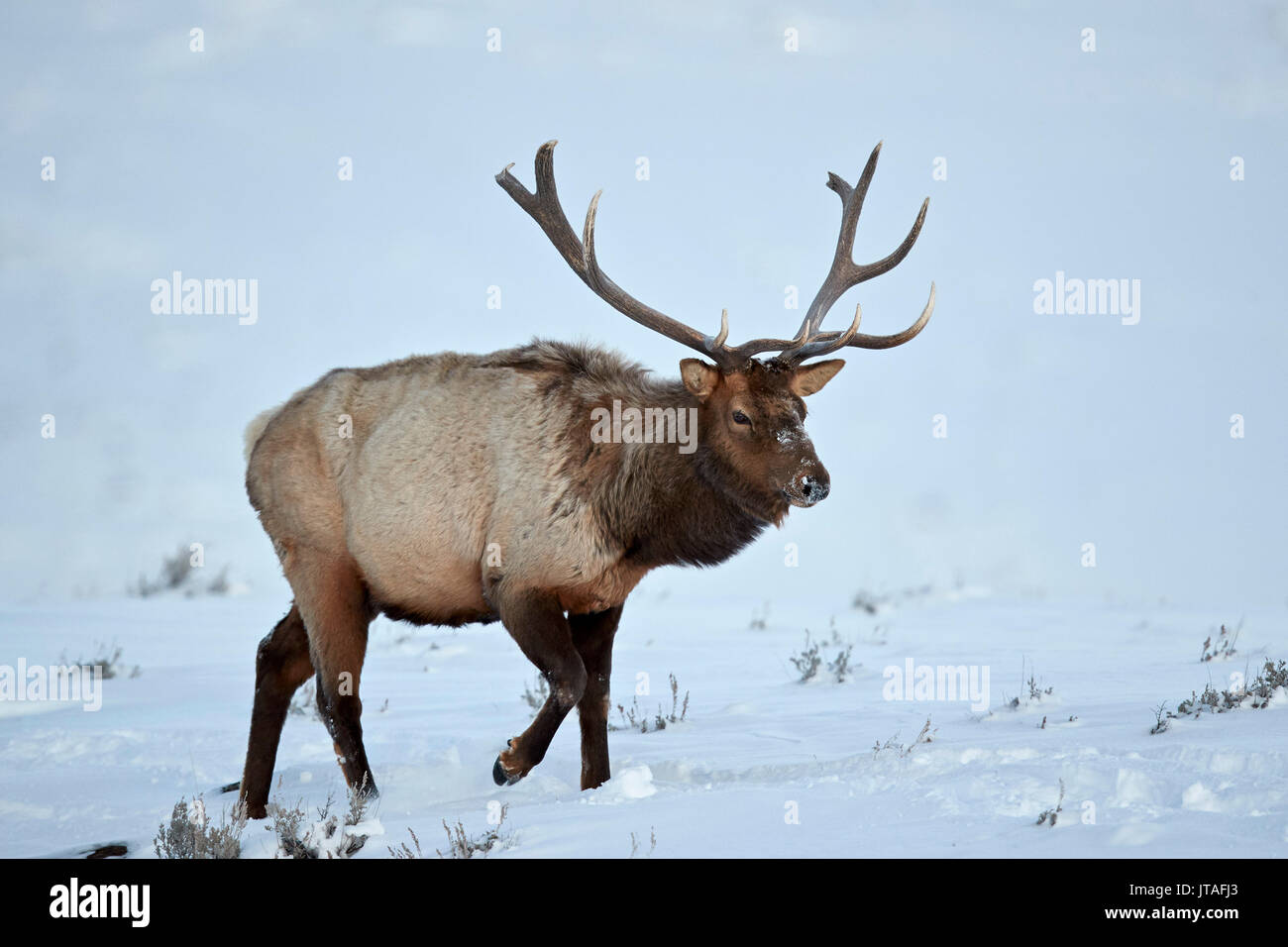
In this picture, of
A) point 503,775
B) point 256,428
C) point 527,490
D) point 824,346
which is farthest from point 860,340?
point 256,428

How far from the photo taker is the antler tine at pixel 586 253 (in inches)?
276


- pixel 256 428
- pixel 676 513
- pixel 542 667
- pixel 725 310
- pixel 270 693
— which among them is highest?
pixel 725 310

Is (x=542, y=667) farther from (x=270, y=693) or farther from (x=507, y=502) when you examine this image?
(x=270, y=693)

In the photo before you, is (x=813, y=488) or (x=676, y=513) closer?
(x=813, y=488)

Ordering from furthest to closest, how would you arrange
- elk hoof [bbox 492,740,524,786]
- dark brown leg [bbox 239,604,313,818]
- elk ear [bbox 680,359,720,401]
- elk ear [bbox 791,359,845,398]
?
dark brown leg [bbox 239,604,313,818] → elk ear [bbox 791,359,845,398] → elk ear [bbox 680,359,720,401] → elk hoof [bbox 492,740,524,786]

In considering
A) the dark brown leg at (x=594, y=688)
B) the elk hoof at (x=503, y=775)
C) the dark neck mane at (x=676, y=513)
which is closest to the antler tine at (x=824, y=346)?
the dark neck mane at (x=676, y=513)

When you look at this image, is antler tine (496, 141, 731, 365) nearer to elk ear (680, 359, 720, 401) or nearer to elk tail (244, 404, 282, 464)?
elk ear (680, 359, 720, 401)

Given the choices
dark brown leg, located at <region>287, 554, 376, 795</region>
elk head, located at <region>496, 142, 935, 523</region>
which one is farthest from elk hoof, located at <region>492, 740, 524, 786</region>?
elk head, located at <region>496, 142, 935, 523</region>

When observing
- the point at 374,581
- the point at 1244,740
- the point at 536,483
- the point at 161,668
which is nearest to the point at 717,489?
the point at 536,483

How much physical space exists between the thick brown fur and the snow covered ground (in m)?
0.69

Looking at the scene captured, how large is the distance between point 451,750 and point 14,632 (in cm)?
728

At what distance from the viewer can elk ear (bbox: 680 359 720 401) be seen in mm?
6742

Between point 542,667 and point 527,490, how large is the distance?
0.97 meters

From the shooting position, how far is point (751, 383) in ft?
22.3
